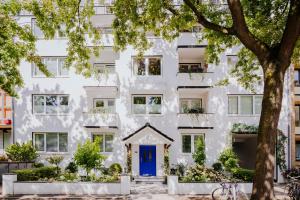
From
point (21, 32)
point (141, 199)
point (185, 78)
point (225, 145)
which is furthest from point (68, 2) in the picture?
point (225, 145)

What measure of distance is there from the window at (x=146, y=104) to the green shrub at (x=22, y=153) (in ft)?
27.1

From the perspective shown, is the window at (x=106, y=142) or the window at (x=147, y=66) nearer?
the window at (x=106, y=142)

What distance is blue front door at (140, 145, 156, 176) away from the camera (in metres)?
22.3

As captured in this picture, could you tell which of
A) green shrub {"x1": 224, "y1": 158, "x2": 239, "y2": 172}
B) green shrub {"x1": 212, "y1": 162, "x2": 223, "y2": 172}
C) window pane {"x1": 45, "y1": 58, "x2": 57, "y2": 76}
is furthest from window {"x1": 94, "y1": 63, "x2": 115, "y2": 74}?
green shrub {"x1": 224, "y1": 158, "x2": 239, "y2": 172}

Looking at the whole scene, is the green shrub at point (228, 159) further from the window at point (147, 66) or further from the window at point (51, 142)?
the window at point (51, 142)

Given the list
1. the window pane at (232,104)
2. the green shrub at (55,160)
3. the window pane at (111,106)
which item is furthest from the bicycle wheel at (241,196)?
the green shrub at (55,160)

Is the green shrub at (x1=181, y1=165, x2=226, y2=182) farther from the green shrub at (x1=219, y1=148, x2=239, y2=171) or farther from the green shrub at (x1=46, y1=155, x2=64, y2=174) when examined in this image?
the green shrub at (x1=46, y1=155, x2=64, y2=174)

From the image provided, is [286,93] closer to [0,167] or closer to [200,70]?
[200,70]

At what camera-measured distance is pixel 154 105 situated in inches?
898

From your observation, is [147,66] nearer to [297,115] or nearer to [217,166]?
[217,166]

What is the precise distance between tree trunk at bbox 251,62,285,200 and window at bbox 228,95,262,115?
13100 millimetres

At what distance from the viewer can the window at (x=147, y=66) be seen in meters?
22.9

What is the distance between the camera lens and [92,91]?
917 inches

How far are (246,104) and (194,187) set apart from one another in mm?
9468
